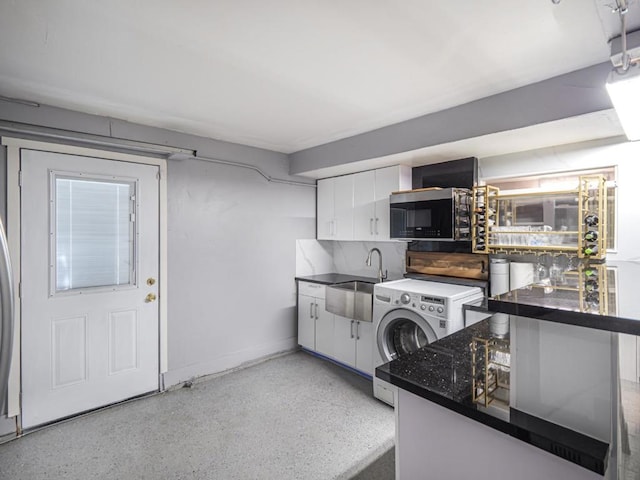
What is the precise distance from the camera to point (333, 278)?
3.86 meters

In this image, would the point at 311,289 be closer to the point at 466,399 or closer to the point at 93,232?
the point at 93,232

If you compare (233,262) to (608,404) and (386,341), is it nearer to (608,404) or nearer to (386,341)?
(386,341)

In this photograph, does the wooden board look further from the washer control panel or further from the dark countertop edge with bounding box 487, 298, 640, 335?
the dark countertop edge with bounding box 487, 298, 640, 335

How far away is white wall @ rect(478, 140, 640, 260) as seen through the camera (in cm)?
215

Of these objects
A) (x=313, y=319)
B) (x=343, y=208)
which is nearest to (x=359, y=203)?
Answer: (x=343, y=208)

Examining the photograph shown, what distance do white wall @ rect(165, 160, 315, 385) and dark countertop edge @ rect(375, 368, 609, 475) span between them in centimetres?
267

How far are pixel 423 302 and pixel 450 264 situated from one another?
0.72m

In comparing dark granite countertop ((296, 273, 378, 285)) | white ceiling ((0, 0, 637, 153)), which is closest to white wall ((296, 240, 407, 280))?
dark granite countertop ((296, 273, 378, 285))

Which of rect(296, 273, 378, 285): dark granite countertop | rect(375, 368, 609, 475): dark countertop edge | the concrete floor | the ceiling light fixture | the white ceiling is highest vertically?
the white ceiling

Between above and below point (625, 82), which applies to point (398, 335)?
below

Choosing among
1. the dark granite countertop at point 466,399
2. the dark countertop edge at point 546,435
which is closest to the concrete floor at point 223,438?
the dark granite countertop at point 466,399

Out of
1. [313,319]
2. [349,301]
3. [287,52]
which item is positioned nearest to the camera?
[287,52]

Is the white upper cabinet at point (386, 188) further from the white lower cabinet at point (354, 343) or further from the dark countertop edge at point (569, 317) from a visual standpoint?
the dark countertop edge at point (569, 317)

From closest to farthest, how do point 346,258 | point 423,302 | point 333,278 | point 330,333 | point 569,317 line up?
1. point 569,317
2. point 423,302
3. point 330,333
4. point 333,278
5. point 346,258
